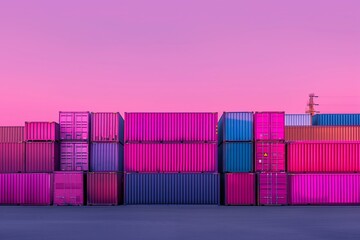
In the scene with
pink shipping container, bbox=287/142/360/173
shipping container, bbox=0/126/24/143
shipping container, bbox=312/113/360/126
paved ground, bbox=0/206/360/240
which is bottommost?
paved ground, bbox=0/206/360/240

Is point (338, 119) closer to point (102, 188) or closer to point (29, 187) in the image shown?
point (102, 188)

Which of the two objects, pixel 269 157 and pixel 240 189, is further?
pixel 269 157

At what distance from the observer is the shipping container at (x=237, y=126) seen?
3931cm

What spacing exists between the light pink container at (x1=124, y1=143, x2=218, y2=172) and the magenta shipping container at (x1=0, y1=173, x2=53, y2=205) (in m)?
6.06

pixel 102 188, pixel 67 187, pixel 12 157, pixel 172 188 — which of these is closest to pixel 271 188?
pixel 172 188

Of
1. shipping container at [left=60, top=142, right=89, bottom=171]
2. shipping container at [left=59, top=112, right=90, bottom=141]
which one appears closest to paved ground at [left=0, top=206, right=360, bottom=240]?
shipping container at [left=60, top=142, right=89, bottom=171]

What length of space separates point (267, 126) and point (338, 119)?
22.0 metres

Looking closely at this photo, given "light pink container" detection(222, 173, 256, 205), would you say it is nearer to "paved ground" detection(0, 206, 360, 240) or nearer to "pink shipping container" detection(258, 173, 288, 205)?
"pink shipping container" detection(258, 173, 288, 205)

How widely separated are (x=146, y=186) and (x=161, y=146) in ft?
10.6

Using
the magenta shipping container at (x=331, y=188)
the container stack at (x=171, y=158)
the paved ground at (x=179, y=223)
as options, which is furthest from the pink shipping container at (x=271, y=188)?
the container stack at (x=171, y=158)

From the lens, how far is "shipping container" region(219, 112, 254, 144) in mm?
39312

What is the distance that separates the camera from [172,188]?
128ft

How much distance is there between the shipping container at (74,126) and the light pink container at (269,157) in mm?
12981

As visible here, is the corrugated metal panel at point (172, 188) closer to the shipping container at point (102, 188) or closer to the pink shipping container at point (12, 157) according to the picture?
Result: the shipping container at point (102, 188)
